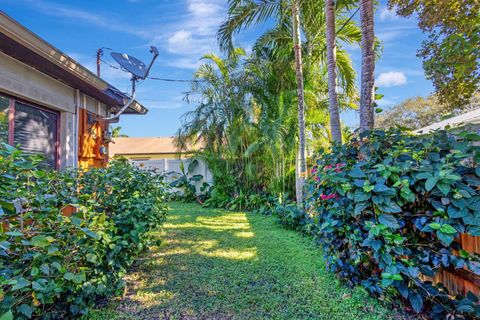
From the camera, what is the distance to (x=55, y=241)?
74.0 inches

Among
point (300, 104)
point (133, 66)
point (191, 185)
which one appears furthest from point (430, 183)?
point (191, 185)

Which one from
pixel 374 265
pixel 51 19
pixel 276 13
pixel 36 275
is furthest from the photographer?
pixel 276 13

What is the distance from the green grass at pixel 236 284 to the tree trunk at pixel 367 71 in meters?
1.97

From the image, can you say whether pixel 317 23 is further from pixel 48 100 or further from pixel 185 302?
pixel 185 302

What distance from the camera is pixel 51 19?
229 inches

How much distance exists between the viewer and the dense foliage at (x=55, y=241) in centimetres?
160

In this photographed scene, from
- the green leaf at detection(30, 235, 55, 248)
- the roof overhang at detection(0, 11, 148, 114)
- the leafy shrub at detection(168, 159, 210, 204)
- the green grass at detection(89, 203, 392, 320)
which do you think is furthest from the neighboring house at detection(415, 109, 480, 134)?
the leafy shrub at detection(168, 159, 210, 204)

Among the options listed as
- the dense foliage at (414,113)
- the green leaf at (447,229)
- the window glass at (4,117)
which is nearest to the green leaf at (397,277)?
the green leaf at (447,229)

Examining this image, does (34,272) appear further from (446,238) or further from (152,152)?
(152,152)

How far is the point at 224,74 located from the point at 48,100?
542 cm

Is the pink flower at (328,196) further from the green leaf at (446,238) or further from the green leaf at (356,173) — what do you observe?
the green leaf at (446,238)

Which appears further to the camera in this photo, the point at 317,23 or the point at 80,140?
the point at 317,23

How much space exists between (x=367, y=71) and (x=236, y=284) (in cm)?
309

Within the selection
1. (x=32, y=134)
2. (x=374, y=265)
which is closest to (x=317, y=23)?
(x=374, y=265)
